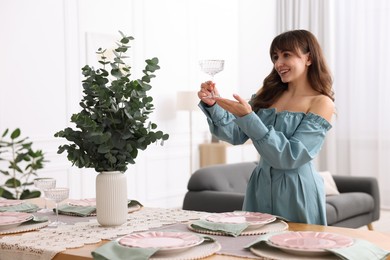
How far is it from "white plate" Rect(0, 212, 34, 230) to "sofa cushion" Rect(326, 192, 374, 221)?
3.26 meters

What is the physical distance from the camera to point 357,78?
26.1 feet

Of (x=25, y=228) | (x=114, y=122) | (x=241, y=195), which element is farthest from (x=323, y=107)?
(x=241, y=195)

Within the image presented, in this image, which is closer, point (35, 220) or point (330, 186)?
point (35, 220)

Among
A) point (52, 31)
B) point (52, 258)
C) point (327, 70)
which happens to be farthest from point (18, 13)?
point (52, 258)

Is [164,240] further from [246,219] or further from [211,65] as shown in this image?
[211,65]

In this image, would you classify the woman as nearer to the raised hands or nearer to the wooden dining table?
the raised hands

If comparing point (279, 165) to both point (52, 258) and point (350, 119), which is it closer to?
point (52, 258)

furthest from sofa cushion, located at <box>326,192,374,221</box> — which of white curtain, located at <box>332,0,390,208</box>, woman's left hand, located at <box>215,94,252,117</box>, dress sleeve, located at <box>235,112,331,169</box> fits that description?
woman's left hand, located at <box>215,94,252,117</box>

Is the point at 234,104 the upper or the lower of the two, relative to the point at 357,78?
lower

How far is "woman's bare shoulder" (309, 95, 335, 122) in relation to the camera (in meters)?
2.67

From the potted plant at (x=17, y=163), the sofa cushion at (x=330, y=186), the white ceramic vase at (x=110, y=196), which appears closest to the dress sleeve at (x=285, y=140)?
the white ceramic vase at (x=110, y=196)

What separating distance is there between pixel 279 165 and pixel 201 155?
5444 mm

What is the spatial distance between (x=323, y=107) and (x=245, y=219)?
65 cm

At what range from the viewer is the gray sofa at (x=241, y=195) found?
4945 mm
